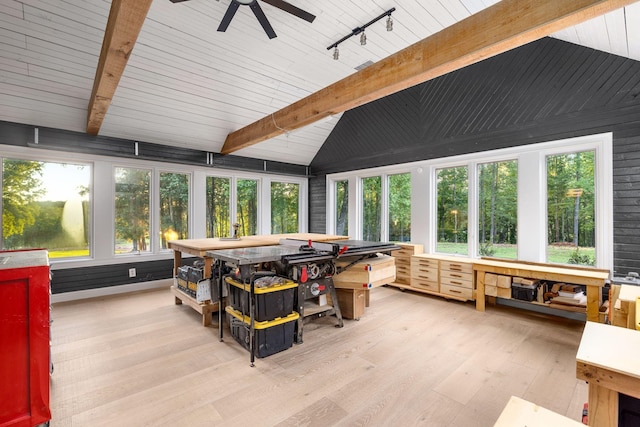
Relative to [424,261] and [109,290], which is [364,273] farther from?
[109,290]

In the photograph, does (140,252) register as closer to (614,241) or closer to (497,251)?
(497,251)

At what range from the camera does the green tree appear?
4.05 meters

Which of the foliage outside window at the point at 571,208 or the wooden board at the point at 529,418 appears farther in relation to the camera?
the foliage outside window at the point at 571,208

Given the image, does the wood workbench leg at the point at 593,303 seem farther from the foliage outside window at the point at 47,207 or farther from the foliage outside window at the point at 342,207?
the foliage outside window at the point at 47,207

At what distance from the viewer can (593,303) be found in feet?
10.5

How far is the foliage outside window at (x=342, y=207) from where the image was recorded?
6883 mm

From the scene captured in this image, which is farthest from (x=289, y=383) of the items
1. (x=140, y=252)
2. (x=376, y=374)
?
(x=140, y=252)

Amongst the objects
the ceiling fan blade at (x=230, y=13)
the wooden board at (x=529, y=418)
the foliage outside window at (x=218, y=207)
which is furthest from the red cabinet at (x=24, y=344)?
the foliage outside window at (x=218, y=207)

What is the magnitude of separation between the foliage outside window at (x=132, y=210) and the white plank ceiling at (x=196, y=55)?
2.27ft

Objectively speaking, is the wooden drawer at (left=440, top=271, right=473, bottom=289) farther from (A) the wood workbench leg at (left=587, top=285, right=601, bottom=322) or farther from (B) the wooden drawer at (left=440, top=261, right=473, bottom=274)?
(A) the wood workbench leg at (left=587, top=285, right=601, bottom=322)

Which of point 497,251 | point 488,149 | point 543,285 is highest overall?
point 488,149

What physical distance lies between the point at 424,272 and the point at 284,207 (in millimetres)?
3831

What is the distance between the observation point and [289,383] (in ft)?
7.47

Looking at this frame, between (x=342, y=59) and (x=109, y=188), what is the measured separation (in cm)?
438
